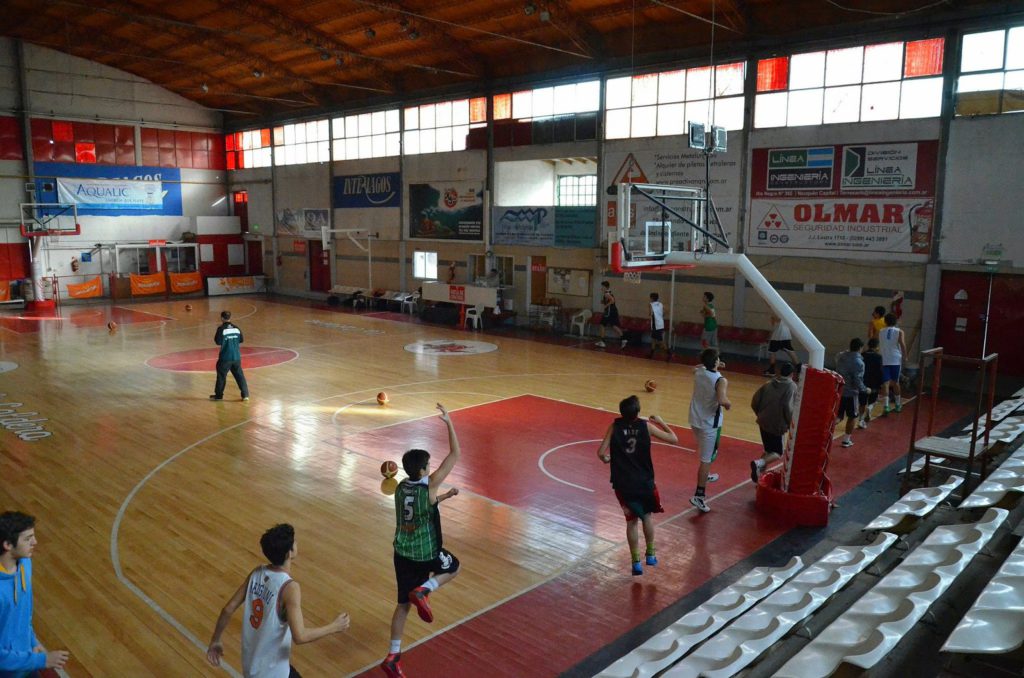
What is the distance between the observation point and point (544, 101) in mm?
23625

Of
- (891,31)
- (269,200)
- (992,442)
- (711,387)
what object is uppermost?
→ (891,31)

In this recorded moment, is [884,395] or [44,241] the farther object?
[44,241]

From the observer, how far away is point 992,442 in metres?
9.21

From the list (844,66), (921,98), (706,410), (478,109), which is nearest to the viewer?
(706,410)

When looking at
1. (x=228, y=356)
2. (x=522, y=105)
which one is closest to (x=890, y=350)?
(x=228, y=356)

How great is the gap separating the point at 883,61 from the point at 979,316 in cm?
603

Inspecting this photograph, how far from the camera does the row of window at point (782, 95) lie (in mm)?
15562

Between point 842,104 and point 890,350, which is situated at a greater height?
point 842,104

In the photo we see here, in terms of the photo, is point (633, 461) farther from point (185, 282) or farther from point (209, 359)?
point (185, 282)

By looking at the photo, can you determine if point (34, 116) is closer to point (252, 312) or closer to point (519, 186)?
point (252, 312)

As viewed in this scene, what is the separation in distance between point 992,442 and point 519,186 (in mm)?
18427

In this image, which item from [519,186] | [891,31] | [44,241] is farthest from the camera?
[44,241]

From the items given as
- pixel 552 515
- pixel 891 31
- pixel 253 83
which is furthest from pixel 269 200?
pixel 552 515

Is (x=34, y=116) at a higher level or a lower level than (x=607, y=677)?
higher
